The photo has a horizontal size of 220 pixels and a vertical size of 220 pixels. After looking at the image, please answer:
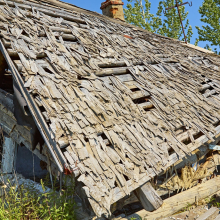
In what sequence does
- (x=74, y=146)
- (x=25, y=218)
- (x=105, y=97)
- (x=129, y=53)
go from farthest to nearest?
(x=129, y=53), (x=105, y=97), (x=25, y=218), (x=74, y=146)

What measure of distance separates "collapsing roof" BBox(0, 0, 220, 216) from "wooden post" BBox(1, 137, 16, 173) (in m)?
1.75

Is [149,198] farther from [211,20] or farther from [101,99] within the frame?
[211,20]

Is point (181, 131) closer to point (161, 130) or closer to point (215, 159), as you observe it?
point (161, 130)

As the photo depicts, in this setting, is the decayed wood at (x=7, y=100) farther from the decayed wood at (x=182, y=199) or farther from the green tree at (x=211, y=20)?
the green tree at (x=211, y=20)

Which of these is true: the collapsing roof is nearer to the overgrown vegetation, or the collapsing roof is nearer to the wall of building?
the overgrown vegetation

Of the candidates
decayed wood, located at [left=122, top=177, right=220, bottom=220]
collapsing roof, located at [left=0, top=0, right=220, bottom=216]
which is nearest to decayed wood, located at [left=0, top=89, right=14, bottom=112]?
collapsing roof, located at [left=0, top=0, right=220, bottom=216]

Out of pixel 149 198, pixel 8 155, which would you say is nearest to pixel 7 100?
pixel 8 155

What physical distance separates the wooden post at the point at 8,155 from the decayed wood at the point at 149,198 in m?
2.61

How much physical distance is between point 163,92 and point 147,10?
2318 centimetres

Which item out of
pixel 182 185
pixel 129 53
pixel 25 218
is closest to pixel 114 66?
Answer: pixel 129 53

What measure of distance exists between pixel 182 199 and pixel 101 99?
8.39 feet

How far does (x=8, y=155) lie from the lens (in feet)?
15.3

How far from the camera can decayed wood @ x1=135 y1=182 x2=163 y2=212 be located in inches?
128

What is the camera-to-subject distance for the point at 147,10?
1007 inches
